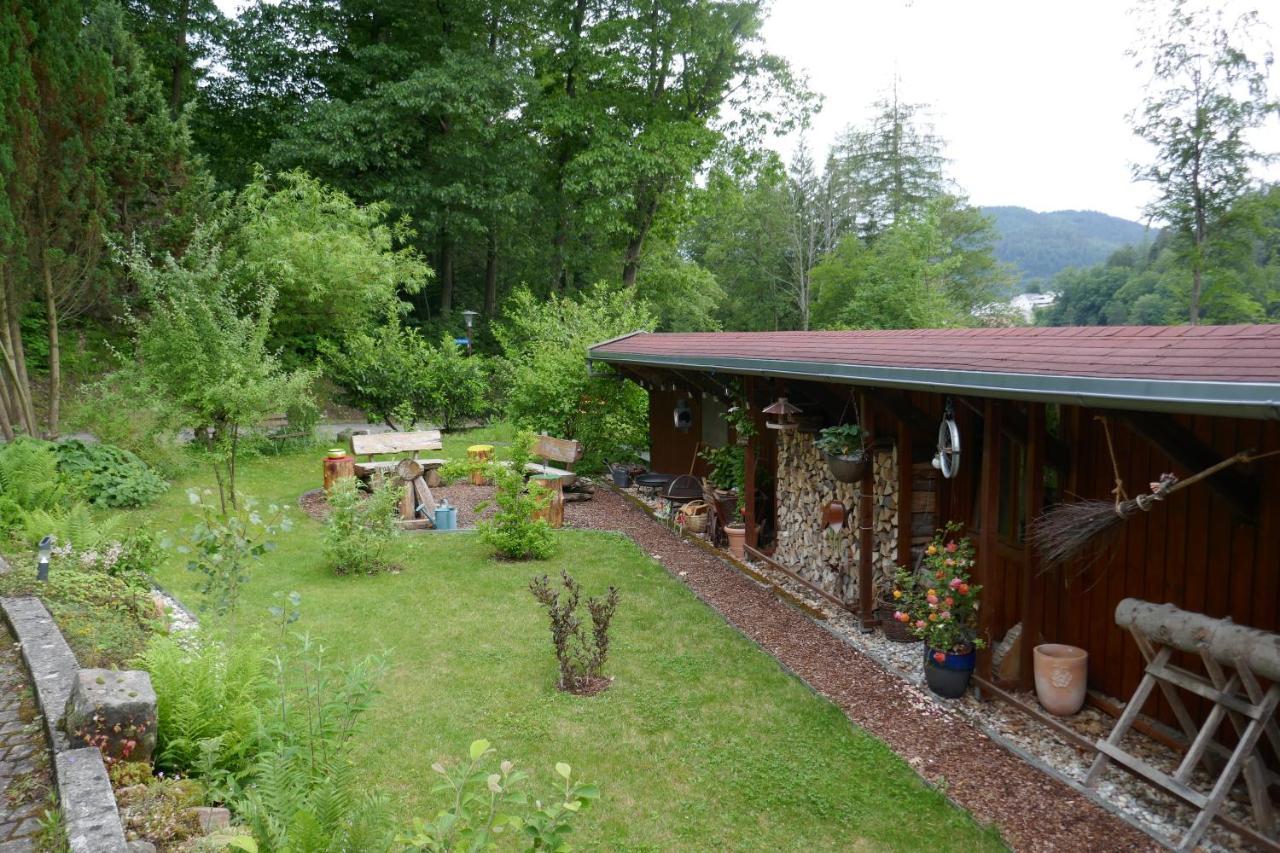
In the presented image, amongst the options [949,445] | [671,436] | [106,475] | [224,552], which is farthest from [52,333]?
[949,445]

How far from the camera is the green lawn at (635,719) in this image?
3848 millimetres

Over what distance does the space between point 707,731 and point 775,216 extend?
33.5 meters

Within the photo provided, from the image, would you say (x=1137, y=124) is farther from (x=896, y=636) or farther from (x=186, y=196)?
(x=186, y=196)

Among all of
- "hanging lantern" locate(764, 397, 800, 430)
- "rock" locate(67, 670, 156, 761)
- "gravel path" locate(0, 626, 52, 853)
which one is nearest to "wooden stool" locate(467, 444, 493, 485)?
"hanging lantern" locate(764, 397, 800, 430)

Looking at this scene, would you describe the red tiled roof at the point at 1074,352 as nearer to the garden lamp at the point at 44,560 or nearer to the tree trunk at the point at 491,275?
the garden lamp at the point at 44,560

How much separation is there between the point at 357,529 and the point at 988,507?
19.3 ft

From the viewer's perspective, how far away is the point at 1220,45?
19.0m

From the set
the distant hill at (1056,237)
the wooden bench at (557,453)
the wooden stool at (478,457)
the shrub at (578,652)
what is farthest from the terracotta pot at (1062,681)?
the distant hill at (1056,237)

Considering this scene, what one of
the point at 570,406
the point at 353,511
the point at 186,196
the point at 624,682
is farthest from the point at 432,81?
the point at 624,682

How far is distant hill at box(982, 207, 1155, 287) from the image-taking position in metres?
61.8

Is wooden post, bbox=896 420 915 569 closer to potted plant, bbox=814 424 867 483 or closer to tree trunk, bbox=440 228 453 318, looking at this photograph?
potted plant, bbox=814 424 867 483

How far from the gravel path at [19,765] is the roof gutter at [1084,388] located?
4350mm

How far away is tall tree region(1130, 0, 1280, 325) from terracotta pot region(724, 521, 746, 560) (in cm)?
1613

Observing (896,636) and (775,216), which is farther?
(775,216)
